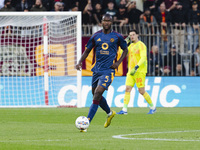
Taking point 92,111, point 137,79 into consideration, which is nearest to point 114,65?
point 92,111

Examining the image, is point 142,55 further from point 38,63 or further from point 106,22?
point 38,63

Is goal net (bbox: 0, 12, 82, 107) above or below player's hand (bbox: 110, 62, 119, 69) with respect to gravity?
below

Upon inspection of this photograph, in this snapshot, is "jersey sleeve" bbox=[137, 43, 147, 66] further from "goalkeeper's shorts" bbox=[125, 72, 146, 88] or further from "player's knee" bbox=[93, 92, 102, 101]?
"player's knee" bbox=[93, 92, 102, 101]

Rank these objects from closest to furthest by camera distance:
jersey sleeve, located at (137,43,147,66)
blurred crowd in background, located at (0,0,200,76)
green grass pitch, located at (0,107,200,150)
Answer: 1. green grass pitch, located at (0,107,200,150)
2. jersey sleeve, located at (137,43,147,66)
3. blurred crowd in background, located at (0,0,200,76)

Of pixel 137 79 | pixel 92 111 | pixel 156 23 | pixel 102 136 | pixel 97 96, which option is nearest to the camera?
pixel 102 136

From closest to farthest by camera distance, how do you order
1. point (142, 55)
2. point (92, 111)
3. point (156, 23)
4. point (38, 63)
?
1. point (92, 111)
2. point (142, 55)
3. point (38, 63)
4. point (156, 23)

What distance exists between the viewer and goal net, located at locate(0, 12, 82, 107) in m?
18.5

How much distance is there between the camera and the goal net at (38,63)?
60.6ft

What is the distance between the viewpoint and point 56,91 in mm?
18672

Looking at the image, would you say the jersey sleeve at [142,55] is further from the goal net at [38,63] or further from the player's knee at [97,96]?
the player's knee at [97,96]

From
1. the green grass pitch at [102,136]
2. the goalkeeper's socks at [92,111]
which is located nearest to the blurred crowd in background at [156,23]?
the green grass pitch at [102,136]

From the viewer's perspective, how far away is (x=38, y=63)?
1859cm

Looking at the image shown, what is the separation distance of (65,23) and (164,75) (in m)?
4.14

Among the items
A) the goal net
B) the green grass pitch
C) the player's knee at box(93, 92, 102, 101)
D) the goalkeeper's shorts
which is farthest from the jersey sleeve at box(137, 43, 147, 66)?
the player's knee at box(93, 92, 102, 101)
